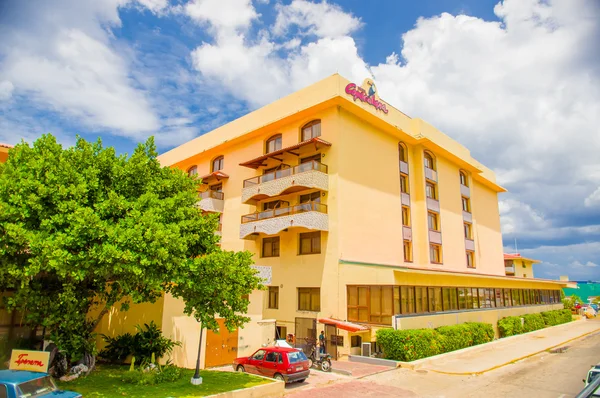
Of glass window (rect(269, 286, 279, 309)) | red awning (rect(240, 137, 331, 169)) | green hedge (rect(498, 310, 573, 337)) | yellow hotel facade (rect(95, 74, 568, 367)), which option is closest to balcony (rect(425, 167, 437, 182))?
yellow hotel facade (rect(95, 74, 568, 367))

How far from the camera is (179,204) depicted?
54.9 ft

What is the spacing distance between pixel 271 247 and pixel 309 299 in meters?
6.28

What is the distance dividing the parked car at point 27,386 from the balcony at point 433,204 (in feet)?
104

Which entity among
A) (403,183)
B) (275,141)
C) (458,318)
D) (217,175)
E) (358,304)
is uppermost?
(275,141)

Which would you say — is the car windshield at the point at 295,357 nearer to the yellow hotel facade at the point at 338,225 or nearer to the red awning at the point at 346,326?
the yellow hotel facade at the point at 338,225

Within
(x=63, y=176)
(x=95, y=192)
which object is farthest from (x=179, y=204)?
(x=63, y=176)

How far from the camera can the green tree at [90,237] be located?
43.3ft

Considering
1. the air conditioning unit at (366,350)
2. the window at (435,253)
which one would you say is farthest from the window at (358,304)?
the window at (435,253)

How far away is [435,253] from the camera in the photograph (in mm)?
36938

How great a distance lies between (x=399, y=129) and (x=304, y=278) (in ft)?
48.8

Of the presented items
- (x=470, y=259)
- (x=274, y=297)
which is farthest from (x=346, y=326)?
(x=470, y=259)

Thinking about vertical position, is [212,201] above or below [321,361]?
above

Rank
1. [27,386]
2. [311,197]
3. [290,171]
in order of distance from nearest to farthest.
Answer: [27,386] < [290,171] < [311,197]

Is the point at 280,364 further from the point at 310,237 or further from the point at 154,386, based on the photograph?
the point at 310,237
